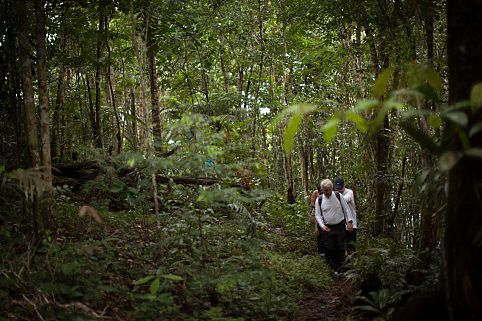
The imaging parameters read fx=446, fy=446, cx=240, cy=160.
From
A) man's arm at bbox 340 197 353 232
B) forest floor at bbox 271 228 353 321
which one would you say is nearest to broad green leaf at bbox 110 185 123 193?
forest floor at bbox 271 228 353 321

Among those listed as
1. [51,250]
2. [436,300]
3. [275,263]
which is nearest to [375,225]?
[275,263]

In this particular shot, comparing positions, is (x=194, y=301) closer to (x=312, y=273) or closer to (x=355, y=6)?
(x=312, y=273)

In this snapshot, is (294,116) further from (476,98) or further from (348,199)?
(348,199)

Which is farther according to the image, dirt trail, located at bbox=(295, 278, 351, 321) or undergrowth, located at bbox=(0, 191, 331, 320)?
dirt trail, located at bbox=(295, 278, 351, 321)

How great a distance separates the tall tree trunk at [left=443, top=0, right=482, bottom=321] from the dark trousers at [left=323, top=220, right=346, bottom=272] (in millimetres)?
5343

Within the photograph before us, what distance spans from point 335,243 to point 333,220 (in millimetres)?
441

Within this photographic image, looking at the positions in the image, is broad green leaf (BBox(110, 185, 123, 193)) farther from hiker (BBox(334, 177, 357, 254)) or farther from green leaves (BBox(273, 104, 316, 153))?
hiker (BBox(334, 177, 357, 254))

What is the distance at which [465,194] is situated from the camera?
2.66 metres

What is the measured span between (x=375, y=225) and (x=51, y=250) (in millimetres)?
7025

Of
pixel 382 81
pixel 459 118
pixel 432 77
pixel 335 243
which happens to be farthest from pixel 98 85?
pixel 459 118

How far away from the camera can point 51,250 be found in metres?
4.47

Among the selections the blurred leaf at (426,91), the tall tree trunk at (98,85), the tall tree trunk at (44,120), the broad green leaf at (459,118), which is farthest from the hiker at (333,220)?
the broad green leaf at (459,118)

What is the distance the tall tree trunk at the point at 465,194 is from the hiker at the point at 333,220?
206 inches

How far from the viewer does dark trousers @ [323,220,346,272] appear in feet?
26.5
